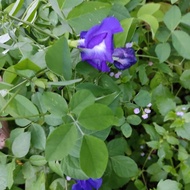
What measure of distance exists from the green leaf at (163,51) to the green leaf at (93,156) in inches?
14.8

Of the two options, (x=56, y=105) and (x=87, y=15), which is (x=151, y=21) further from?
(x=56, y=105)

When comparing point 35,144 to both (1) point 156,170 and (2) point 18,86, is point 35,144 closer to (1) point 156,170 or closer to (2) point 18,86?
(2) point 18,86

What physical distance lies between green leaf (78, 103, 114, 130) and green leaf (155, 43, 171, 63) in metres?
0.35

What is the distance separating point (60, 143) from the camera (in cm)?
81

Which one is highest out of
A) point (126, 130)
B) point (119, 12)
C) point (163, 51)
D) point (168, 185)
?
point (119, 12)

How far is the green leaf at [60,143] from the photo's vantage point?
80 centimetres

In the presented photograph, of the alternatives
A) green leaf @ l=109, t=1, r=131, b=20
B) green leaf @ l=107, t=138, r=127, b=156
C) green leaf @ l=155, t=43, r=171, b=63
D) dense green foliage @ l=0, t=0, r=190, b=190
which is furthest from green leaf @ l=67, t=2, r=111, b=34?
green leaf @ l=107, t=138, r=127, b=156

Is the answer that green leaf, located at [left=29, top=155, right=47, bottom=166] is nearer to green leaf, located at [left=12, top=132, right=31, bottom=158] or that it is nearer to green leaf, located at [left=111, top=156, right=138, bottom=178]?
green leaf, located at [left=12, top=132, right=31, bottom=158]

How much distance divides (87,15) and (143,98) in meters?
0.27

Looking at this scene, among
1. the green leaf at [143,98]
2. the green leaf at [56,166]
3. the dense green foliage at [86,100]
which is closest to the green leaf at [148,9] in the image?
the dense green foliage at [86,100]

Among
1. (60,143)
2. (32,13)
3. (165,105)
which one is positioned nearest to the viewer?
(60,143)

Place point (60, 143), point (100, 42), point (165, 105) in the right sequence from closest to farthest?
point (60, 143)
point (100, 42)
point (165, 105)

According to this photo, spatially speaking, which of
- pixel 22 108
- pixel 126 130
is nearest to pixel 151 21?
pixel 126 130

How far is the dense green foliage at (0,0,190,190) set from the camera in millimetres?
836
